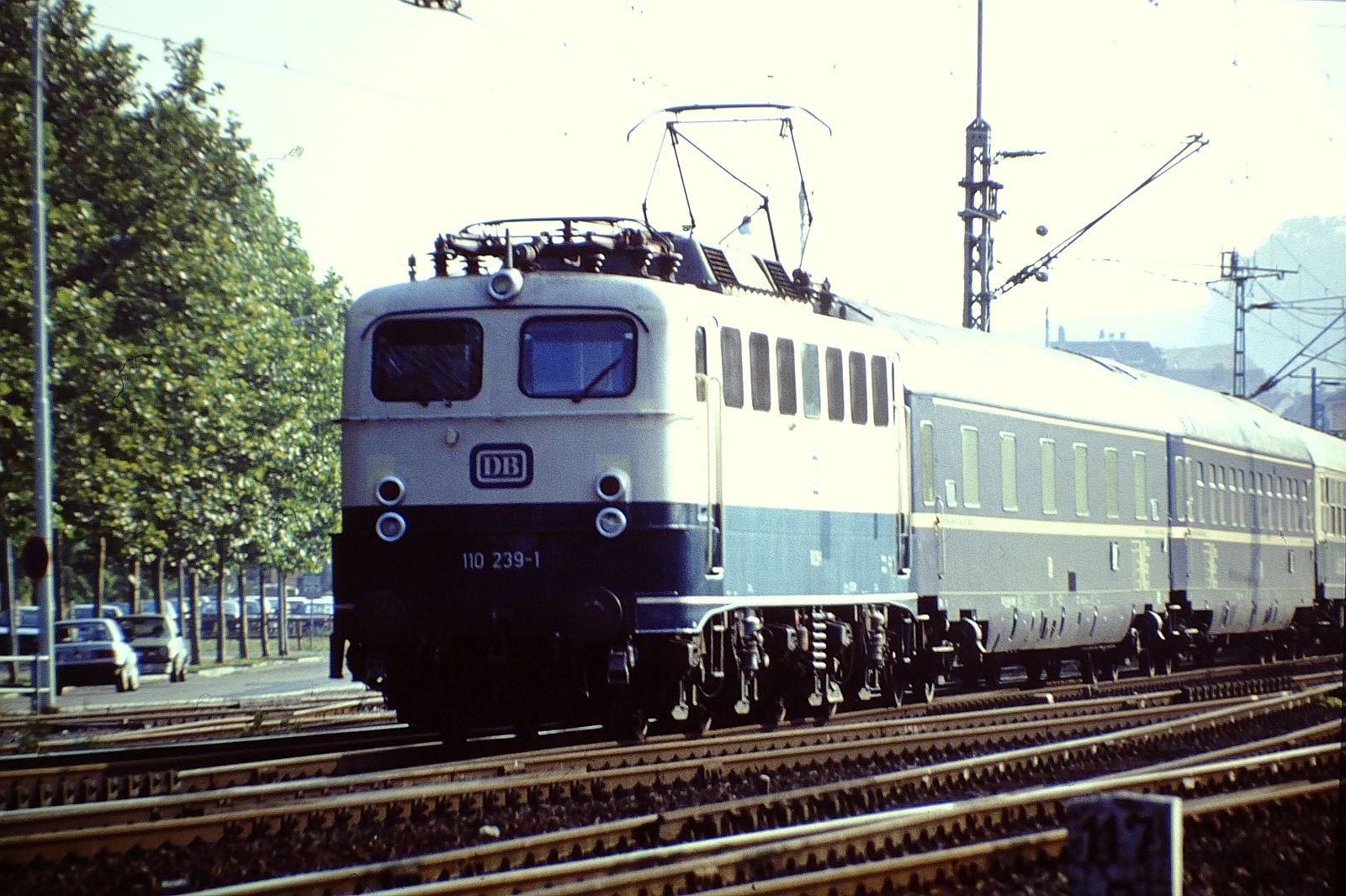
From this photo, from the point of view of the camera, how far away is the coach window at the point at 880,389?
17.5 metres

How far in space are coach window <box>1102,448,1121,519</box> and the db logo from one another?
1135cm

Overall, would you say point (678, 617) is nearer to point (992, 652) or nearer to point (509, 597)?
point (509, 597)

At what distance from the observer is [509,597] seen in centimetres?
1405

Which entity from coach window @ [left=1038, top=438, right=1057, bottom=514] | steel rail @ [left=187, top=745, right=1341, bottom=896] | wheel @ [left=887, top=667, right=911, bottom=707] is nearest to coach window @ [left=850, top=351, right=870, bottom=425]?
wheel @ [left=887, top=667, right=911, bottom=707]

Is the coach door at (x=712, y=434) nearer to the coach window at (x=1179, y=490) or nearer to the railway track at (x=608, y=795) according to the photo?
the railway track at (x=608, y=795)

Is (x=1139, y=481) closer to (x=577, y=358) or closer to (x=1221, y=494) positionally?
(x=1221, y=494)

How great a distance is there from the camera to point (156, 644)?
3872 cm

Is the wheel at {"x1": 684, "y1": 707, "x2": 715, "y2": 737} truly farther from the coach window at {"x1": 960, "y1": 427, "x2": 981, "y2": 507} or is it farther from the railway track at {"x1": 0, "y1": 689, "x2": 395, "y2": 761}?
the coach window at {"x1": 960, "y1": 427, "x2": 981, "y2": 507}

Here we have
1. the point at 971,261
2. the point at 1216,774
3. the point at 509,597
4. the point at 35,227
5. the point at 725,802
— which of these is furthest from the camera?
the point at 971,261

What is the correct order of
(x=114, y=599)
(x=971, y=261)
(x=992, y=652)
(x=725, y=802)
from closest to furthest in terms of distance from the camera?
1. (x=725, y=802)
2. (x=992, y=652)
3. (x=971, y=261)
4. (x=114, y=599)

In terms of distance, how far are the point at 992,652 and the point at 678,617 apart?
7.71 metres

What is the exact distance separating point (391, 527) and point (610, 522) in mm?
1636

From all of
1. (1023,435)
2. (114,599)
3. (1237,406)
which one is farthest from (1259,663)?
(114,599)

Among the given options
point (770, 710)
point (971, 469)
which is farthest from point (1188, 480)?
point (770, 710)
